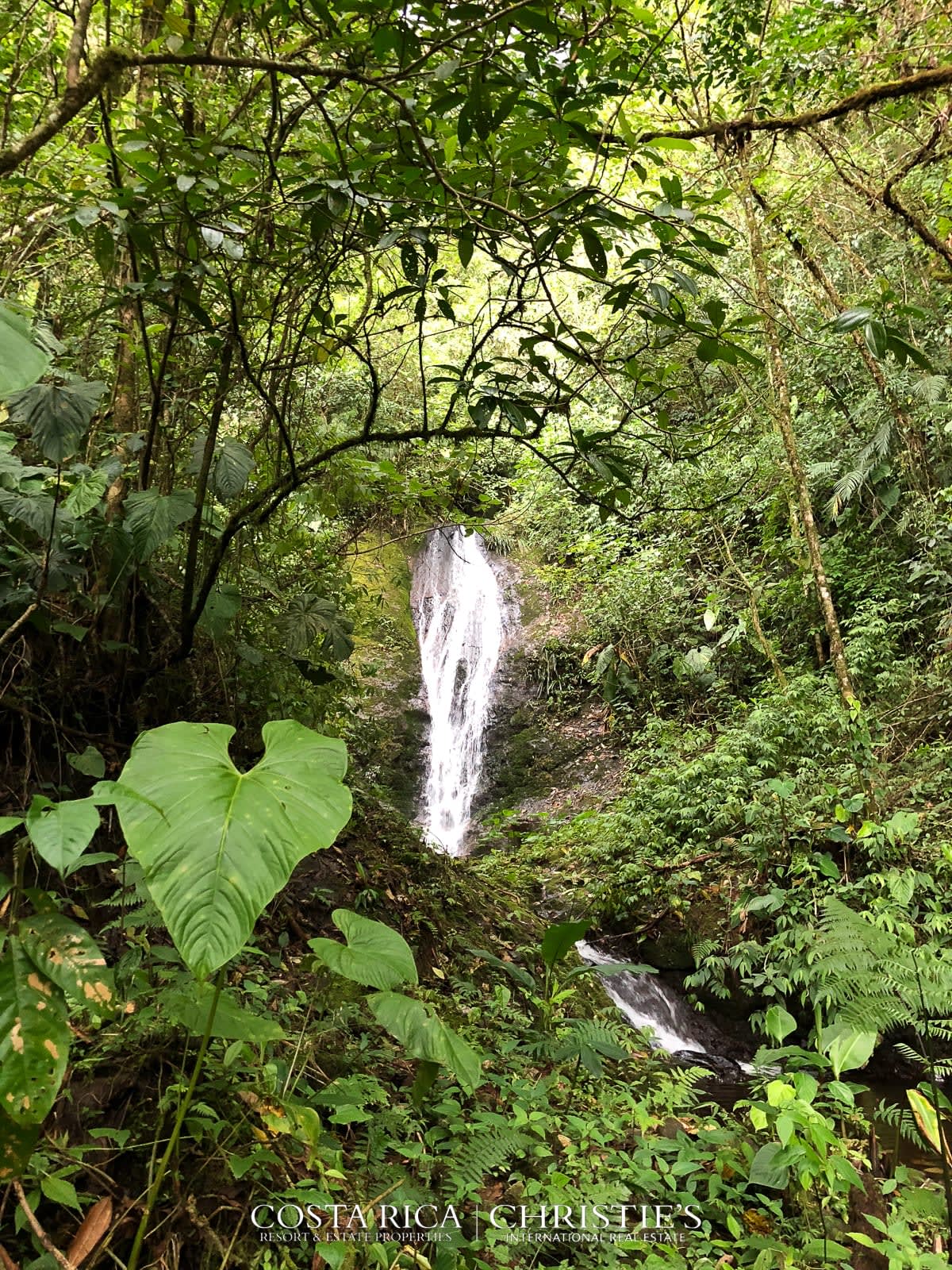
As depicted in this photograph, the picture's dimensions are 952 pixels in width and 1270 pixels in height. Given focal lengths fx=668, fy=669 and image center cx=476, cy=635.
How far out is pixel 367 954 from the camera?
1540 millimetres

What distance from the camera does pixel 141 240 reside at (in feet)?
6.16

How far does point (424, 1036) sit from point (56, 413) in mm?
1998

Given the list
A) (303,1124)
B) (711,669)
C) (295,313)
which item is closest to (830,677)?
(711,669)

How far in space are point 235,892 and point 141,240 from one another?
1.83m

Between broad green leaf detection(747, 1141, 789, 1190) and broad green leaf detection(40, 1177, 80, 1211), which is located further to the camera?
broad green leaf detection(747, 1141, 789, 1190)

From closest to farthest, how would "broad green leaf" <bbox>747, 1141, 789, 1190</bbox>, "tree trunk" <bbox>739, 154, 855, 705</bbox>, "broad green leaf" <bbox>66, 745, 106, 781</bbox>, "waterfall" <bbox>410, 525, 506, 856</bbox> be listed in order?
"broad green leaf" <bbox>747, 1141, 789, 1190</bbox>, "broad green leaf" <bbox>66, 745, 106, 781</bbox>, "tree trunk" <bbox>739, 154, 855, 705</bbox>, "waterfall" <bbox>410, 525, 506, 856</bbox>

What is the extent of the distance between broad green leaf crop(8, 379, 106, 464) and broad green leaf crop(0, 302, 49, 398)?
113cm

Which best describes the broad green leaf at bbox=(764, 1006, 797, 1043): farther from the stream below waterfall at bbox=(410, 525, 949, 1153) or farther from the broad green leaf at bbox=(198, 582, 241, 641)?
the broad green leaf at bbox=(198, 582, 241, 641)

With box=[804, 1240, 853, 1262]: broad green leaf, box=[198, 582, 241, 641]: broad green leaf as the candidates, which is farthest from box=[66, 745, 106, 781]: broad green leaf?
box=[804, 1240, 853, 1262]: broad green leaf

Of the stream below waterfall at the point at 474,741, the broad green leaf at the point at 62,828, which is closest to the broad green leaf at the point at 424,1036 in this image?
the broad green leaf at the point at 62,828

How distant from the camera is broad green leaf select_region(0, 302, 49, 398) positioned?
36.9 inches

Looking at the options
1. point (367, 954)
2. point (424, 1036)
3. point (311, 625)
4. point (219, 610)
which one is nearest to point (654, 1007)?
point (311, 625)

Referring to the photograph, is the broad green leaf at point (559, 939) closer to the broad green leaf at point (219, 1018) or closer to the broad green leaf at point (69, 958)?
the broad green leaf at point (219, 1018)

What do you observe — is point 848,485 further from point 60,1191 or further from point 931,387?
point 60,1191
